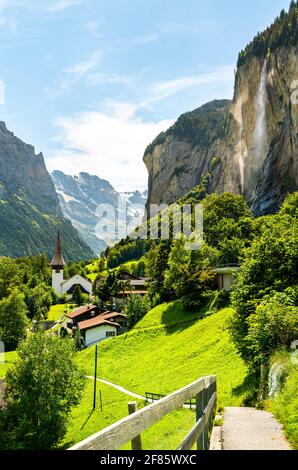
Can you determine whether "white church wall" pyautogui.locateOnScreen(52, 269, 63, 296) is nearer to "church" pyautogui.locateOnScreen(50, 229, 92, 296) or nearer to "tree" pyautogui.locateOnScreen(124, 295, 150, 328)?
"church" pyautogui.locateOnScreen(50, 229, 92, 296)

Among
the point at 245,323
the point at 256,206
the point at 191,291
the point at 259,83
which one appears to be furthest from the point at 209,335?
the point at 259,83

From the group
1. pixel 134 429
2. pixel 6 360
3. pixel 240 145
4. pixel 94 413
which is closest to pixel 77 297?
pixel 6 360

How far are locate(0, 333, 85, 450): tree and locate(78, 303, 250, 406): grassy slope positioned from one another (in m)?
6.49

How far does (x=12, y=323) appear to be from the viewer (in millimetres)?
87812

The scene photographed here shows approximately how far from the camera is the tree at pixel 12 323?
8575 centimetres

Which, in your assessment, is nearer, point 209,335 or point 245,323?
point 245,323

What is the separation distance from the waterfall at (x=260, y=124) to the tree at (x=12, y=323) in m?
72.0

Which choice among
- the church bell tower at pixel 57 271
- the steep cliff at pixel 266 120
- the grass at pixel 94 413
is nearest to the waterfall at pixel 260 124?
the steep cliff at pixel 266 120

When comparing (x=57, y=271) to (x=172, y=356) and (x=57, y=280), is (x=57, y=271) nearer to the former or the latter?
Answer: (x=57, y=280)

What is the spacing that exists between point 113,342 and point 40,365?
21545 mm

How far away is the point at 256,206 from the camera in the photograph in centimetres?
10738

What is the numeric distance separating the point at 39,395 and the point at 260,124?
99614 mm
